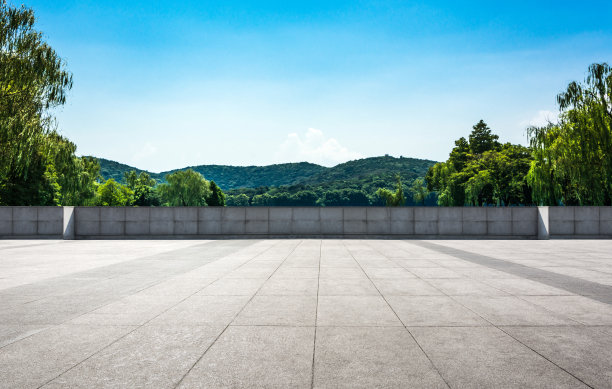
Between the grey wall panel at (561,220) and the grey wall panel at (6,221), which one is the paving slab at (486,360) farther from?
the grey wall panel at (6,221)

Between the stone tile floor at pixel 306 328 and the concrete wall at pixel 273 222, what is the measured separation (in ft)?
39.4

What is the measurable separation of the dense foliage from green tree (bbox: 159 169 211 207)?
40610mm

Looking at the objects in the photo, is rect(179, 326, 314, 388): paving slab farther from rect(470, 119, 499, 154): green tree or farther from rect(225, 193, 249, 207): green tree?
rect(225, 193, 249, 207): green tree

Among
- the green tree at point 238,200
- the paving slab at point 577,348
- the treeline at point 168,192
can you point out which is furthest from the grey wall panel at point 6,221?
the green tree at point 238,200

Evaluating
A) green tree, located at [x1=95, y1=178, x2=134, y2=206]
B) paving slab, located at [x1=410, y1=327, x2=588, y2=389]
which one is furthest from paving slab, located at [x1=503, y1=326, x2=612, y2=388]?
green tree, located at [x1=95, y1=178, x2=134, y2=206]

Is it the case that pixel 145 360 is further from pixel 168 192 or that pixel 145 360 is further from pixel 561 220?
pixel 168 192

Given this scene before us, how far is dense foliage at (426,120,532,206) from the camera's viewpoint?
162ft

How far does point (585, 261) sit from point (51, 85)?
25.1 meters

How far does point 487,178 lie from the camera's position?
4922 centimetres

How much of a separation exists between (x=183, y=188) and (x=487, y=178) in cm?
4928

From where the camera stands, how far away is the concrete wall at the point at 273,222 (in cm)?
2091

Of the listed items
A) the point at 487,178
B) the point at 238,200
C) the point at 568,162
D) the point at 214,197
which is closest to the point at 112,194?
the point at 214,197

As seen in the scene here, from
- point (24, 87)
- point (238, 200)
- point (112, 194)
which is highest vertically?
point (24, 87)

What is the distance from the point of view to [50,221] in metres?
20.9
